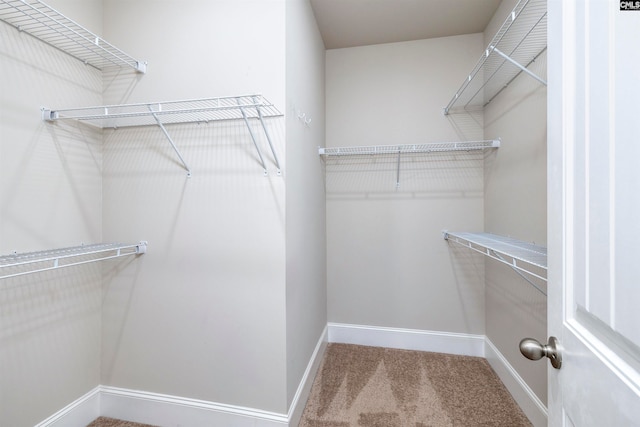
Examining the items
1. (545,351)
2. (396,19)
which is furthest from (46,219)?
(396,19)

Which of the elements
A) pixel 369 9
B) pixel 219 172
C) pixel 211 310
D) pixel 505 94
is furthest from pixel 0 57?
pixel 505 94

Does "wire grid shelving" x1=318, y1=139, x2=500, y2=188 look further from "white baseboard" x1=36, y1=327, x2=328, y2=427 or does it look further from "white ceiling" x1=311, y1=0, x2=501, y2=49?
"white baseboard" x1=36, y1=327, x2=328, y2=427

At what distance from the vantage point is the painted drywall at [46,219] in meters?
1.17

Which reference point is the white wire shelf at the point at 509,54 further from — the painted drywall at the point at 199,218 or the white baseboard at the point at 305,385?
the white baseboard at the point at 305,385

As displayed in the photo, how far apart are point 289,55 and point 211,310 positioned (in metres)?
1.41

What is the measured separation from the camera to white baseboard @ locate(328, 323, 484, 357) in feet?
7.03

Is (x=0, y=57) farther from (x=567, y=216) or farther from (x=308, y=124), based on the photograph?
(x=567, y=216)

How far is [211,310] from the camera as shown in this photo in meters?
1.44

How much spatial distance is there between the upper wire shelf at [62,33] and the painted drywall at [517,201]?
7.06 ft

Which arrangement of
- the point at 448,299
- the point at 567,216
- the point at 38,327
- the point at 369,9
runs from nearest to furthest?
1. the point at 567,216
2. the point at 38,327
3. the point at 369,9
4. the point at 448,299

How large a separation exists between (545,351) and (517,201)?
1.29 meters

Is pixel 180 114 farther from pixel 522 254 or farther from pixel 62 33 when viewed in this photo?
pixel 522 254

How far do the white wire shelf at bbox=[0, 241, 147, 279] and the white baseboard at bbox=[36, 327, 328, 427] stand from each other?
744mm

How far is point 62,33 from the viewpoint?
1283 mm
